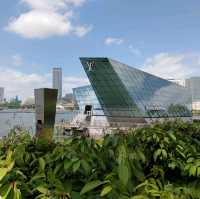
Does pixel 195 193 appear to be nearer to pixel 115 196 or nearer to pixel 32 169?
pixel 115 196

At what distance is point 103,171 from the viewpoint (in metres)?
1.94

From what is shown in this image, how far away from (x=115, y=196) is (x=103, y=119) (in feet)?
134

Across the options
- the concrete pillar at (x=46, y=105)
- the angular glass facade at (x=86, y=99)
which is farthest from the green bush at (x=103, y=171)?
the angular glass facade at (x=86, y=99)

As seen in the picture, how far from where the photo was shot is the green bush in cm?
161

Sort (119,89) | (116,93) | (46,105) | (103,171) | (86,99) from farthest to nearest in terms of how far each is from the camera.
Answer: (86,99) < (116,93) < (119,89) < (46,105) < (103,171)

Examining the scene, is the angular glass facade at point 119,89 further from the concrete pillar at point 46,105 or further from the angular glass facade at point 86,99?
the concrete pillar at point 46,105

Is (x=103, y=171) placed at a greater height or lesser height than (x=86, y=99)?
lesser

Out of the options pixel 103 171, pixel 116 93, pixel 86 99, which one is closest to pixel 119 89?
pixel 116 93

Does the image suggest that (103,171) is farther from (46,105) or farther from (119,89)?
(119,89)

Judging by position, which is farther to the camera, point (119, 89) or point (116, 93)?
point (116, 93)

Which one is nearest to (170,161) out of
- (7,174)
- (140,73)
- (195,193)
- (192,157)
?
(192,157)

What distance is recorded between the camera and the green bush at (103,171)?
5.29 feet

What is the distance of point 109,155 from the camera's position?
6.85ft

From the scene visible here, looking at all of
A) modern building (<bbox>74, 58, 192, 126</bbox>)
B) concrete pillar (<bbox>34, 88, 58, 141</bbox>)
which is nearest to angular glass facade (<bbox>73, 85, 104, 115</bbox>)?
modern building (<bbox>74, 58, 192, 126</bbox>)
